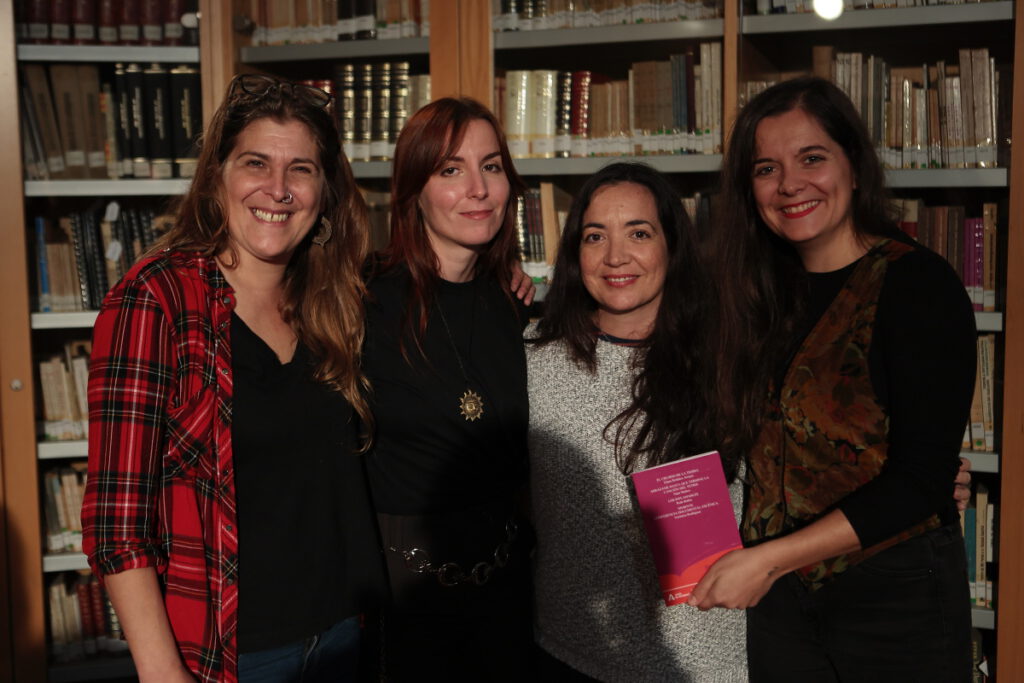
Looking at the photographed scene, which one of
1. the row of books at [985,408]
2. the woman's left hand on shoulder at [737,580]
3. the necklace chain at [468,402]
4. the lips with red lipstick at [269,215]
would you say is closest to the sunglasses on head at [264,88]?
the lips with red lipstick at [269,215]

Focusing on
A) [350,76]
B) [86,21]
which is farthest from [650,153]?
[86,21]

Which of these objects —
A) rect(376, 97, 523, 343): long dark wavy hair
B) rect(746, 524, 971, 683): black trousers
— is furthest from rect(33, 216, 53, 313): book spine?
rect(746, 524, 971, 683): black trousers

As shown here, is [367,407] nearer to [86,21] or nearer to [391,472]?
[391,472]

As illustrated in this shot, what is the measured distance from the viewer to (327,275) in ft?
6.82

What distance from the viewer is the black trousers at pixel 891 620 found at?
1.76 metres

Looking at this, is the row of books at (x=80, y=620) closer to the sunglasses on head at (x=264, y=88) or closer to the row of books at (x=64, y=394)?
the row of books at (x=64, y=394)

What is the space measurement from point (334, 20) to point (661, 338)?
6.75 feet

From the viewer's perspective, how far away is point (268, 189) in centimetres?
187

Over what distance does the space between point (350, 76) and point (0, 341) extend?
1.60 meters

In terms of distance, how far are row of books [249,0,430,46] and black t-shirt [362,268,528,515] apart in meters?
1.43

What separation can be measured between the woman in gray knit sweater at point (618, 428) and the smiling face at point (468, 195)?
0.22 meters

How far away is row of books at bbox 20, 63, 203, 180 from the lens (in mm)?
3232

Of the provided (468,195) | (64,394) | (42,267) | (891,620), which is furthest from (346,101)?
(891,620)

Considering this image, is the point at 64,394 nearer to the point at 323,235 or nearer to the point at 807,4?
the point at 323,235
